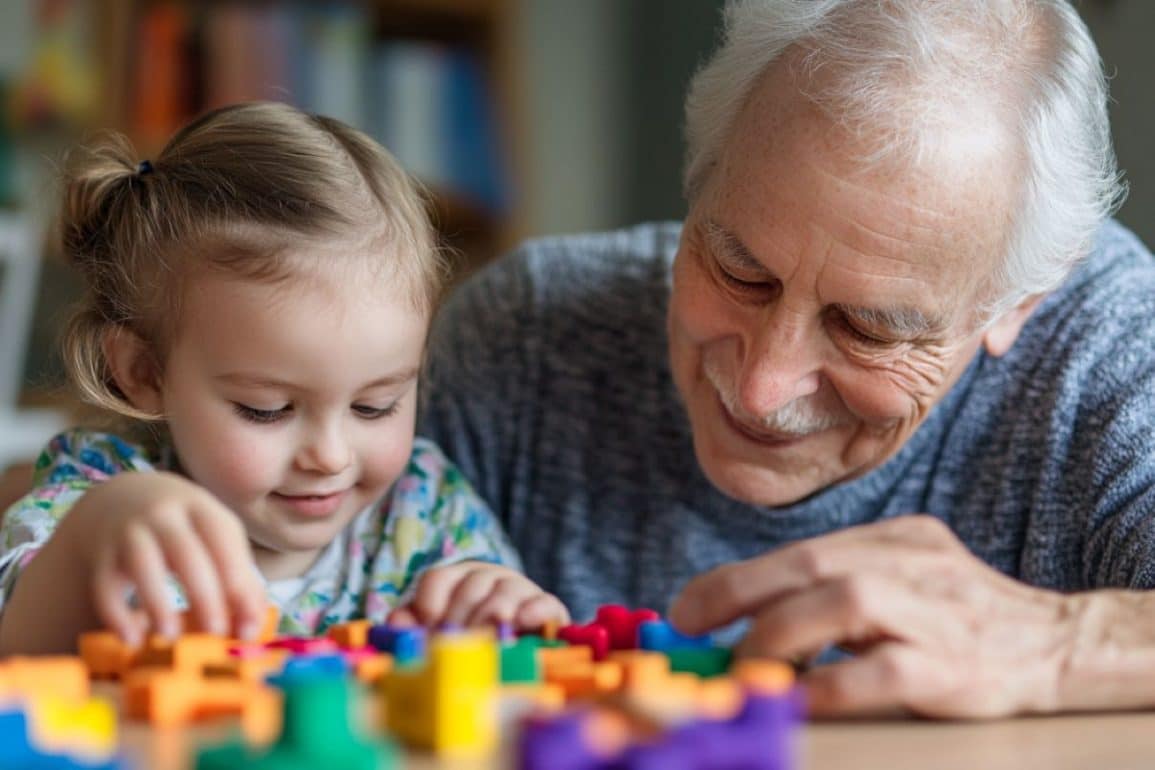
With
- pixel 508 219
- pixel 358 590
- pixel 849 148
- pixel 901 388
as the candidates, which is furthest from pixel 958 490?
pixel 508 219

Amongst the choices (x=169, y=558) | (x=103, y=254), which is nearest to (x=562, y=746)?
(x=169, y=558)

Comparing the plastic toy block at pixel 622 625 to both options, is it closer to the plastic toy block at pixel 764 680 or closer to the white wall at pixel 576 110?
the plastic toy block at pixel 764 680

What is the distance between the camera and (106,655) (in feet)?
2.98

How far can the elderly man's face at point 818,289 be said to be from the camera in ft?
3.99

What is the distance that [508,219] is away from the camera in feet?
11.5

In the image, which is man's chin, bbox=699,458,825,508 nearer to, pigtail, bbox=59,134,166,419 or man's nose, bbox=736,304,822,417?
man's nose, bbox=736,304,822,417

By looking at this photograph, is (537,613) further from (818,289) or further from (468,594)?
(818,289)

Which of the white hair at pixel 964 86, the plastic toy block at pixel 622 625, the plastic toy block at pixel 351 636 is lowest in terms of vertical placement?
the plastic toy block at pixel 622 625

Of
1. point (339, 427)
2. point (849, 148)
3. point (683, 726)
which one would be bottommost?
point (339, 427)

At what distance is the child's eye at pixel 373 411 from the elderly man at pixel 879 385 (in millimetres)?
312

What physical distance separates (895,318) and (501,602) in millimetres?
450

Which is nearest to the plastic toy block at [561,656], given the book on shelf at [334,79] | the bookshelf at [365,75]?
the bookshelf at [365,75]

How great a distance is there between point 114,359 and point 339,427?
258 millimetres

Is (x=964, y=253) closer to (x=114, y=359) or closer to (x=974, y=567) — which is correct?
(x=974, y=567)
